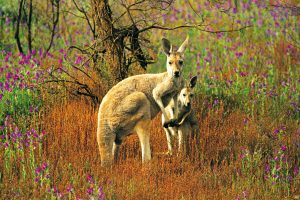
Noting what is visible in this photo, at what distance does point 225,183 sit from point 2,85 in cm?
371

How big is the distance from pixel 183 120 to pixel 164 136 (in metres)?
0.60

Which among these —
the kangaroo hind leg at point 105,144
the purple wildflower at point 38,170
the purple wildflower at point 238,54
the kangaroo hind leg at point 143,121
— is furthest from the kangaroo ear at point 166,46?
the purple wildflower at point 238,54

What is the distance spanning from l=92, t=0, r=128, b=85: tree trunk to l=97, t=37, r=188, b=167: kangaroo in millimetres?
1594

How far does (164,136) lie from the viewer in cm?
783

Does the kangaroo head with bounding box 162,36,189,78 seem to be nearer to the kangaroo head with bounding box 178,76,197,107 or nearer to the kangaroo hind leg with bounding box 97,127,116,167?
the kangaroo head with bounding box 178,76,197,107

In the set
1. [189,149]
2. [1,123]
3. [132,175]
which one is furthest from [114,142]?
[1,123]

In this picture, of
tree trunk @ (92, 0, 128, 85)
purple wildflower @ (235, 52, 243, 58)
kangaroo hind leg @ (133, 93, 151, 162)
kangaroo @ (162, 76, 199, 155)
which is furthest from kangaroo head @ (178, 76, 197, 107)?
purple wildflower @ (235, 52, 243, 58)

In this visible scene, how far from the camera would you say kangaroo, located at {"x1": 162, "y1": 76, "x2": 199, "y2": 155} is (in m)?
7.30

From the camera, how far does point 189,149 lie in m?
7.40

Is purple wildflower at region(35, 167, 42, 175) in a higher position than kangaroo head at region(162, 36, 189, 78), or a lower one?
lower

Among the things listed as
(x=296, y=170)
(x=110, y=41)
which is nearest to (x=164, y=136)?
(x=110, y=41)

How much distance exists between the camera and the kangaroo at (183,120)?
730 cm

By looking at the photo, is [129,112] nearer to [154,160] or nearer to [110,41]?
[154,160]

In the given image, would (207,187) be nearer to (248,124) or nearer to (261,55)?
(248,124)
